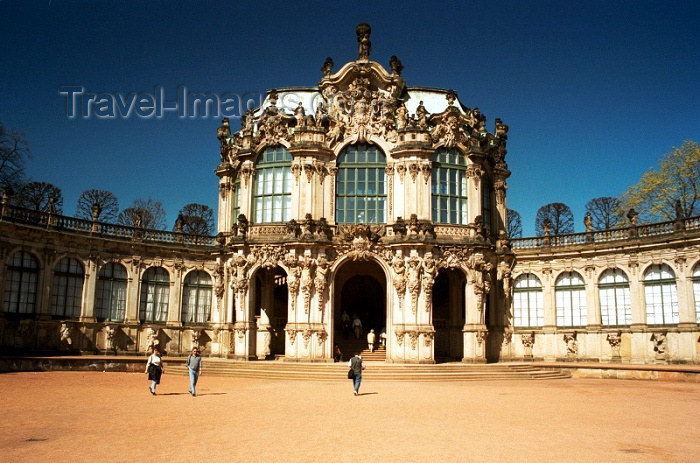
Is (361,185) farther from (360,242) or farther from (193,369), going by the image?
(193,369)

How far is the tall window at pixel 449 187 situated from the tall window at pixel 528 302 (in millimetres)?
7176

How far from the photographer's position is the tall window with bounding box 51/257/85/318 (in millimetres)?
39781

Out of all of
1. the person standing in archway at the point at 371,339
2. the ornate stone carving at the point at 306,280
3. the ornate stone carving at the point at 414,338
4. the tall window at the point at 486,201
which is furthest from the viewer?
the tall window at the point at 486,201

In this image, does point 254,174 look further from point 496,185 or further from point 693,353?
point 693,353

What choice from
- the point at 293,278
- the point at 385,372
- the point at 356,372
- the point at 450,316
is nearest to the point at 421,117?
the point at 293,278

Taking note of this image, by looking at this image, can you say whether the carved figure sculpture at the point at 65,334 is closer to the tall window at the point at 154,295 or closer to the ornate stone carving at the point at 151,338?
the tall window at the point at 154,295

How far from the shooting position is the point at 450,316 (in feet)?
141

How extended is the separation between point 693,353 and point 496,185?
603 inches

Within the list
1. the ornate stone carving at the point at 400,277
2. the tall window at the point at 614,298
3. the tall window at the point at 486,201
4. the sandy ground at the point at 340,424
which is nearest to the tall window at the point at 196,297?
the ornate stone carving at the point at 400,277

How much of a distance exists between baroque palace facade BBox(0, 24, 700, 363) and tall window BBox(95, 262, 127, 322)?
0.29 feet

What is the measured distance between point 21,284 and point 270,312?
1451 cm

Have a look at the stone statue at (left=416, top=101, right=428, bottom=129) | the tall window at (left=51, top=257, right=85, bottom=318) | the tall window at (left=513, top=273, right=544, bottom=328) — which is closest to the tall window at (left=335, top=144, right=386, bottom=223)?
the stone statue at (left=416, top=101, right=428, bottom=129)

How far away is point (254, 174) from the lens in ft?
136

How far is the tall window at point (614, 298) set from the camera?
133ft
